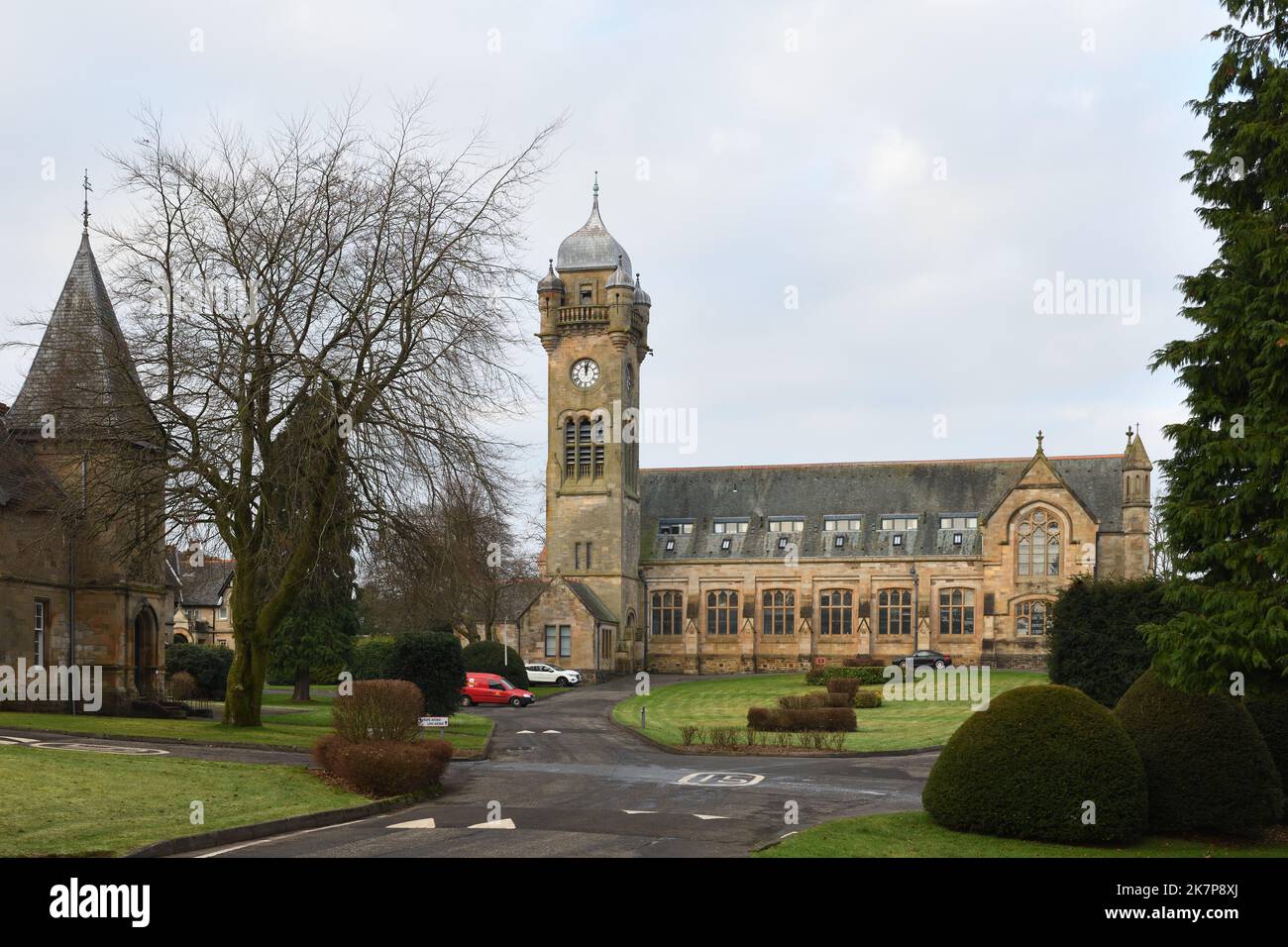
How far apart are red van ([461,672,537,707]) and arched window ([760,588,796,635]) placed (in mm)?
25746

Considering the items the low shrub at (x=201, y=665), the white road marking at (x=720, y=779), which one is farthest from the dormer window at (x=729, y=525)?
the white road marking at (x=720, y=779)

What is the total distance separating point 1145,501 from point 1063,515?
4.22 metres

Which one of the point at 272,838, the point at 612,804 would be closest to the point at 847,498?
the point at 612,804

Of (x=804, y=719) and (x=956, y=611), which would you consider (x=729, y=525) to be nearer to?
(x=956, y=611)

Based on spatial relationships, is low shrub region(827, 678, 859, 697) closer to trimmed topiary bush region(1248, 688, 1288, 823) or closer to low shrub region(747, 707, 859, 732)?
low shrub region(747, 707, 859, 732)

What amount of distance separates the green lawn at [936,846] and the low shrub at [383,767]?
7.42m

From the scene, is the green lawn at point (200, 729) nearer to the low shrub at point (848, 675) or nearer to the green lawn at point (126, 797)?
the green lawn at point (126, 797)

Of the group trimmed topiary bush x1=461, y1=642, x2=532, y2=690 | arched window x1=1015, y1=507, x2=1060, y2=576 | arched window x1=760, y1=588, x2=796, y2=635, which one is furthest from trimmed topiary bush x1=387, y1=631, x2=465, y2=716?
arched window x1=1015, y1=507, x2=1060, y2=576

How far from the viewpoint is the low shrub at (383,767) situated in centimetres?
2177

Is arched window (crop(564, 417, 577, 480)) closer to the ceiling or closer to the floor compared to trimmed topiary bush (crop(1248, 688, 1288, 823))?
closer to the ceiling

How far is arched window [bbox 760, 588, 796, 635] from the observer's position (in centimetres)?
7469
